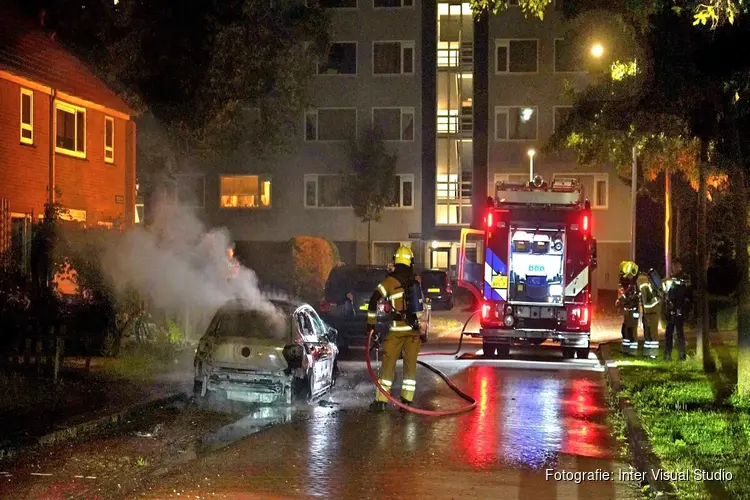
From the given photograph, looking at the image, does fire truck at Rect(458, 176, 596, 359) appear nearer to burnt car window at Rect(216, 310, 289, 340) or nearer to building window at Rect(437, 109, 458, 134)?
burnt car window at Rect(216, 310, 289, 340)

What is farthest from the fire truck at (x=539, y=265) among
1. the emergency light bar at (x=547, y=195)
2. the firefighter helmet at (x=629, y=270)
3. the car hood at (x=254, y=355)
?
the car hood at (x=254, y=355)

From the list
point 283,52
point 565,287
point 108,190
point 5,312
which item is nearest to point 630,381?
point 565,287

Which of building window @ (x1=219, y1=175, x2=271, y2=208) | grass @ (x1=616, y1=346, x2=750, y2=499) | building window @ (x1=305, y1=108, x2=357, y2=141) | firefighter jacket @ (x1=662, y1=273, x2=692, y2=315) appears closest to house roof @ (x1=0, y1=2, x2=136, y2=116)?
firefighter jacket @ (x1=662, y1=273, x2=692, y2=315)

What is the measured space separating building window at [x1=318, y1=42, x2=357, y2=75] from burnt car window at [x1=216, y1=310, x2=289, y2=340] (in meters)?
33.7

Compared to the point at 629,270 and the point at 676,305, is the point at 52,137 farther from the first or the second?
the point at 676,305

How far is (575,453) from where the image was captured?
9.50m

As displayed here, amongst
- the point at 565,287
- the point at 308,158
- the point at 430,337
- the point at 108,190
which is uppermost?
the point at 308,158

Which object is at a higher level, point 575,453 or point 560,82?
point 560,82

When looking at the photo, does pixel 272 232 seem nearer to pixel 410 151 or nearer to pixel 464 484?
pixel 410 151

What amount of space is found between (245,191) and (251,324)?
34.0 metres

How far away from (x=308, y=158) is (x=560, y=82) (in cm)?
1221

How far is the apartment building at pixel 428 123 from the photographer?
44.1 metres

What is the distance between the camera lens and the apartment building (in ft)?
145

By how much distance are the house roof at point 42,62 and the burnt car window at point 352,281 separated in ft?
28.0
